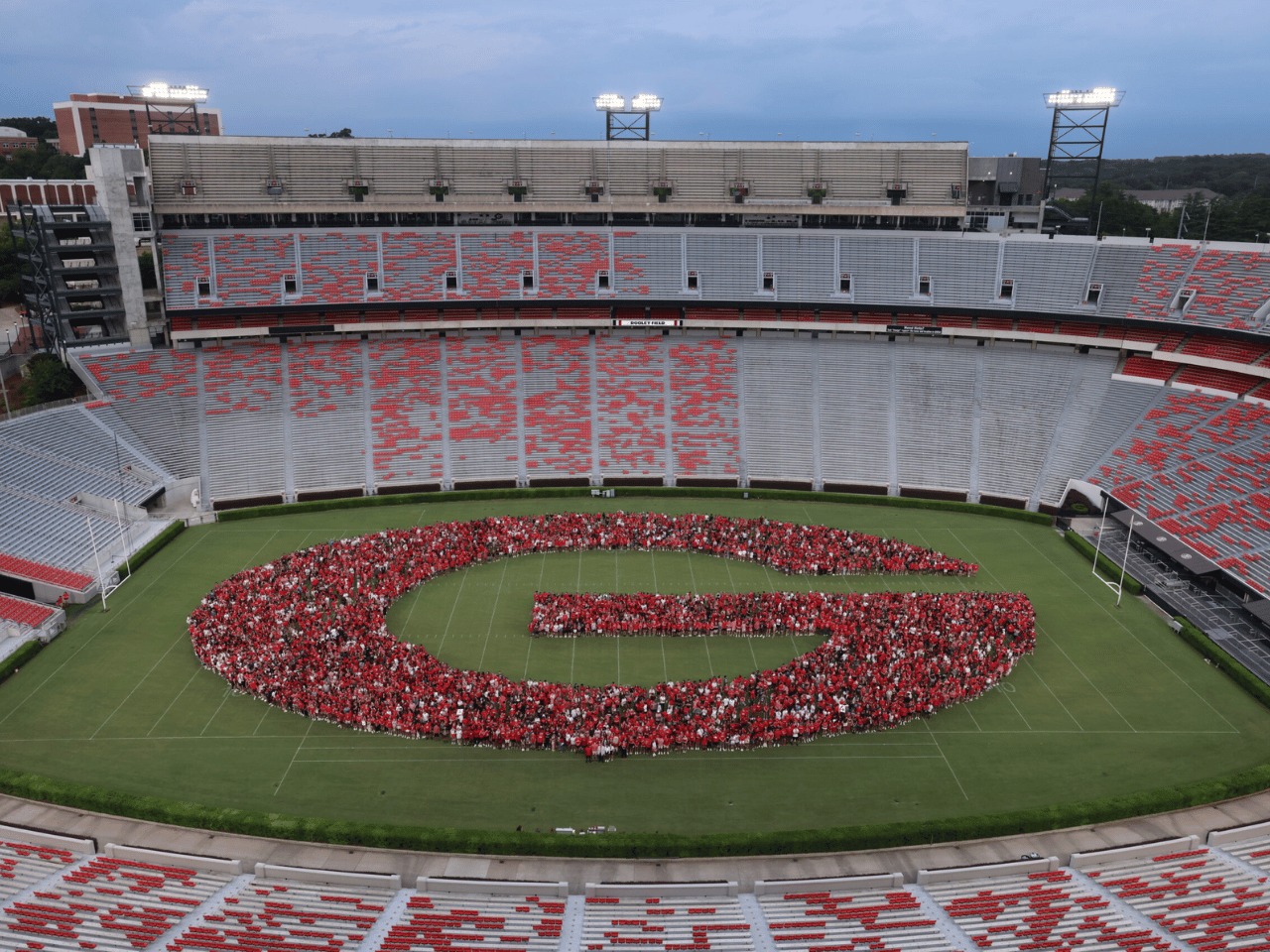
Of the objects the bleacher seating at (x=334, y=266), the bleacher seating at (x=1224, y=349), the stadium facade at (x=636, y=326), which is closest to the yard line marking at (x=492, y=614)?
the stadium facade at (x=636, y=326)

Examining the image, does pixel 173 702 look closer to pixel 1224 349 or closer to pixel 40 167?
pixel 1224 349

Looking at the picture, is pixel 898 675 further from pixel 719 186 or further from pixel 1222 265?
pixel 719 186

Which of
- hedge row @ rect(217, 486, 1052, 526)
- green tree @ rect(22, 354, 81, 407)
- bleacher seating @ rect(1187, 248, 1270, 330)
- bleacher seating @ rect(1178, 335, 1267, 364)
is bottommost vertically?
hedge row @ rect(217, 486, 1052, 526)

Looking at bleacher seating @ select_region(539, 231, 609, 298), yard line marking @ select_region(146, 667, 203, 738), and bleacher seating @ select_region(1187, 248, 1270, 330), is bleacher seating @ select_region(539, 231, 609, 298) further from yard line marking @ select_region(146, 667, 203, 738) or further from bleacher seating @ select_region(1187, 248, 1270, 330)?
bleacher seating @ select_region(1187, 248, 1270, 330)

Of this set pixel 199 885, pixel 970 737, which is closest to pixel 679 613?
pixel 970 737

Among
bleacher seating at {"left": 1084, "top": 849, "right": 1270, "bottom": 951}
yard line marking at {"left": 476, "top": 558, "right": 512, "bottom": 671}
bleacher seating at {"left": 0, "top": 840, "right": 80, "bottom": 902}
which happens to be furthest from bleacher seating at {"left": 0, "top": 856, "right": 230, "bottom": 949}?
bleacher seating at {"left": 1084, "top": 849, "right": 1270, "bottom": 951}

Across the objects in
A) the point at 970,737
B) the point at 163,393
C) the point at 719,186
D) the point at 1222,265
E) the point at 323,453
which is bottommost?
the point at 970,737
